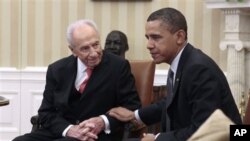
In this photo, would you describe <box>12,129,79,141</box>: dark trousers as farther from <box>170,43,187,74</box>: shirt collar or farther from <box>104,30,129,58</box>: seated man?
<box>104,30,129,58</box>: seated man

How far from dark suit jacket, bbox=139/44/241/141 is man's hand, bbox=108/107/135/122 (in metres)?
0.53

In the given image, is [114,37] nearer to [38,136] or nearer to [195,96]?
[38,136]

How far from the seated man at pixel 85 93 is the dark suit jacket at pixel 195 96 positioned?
0.77m

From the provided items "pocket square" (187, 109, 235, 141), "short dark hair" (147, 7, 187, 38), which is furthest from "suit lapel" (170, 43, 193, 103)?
"pocket square" (187, 109, 235, 141)

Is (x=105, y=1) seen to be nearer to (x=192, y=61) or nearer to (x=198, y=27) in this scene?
(x=198, y=27)

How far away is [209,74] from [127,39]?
10.8 feet

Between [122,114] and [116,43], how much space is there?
2.22 m

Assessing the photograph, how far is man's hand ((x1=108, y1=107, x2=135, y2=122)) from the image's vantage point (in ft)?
9.71

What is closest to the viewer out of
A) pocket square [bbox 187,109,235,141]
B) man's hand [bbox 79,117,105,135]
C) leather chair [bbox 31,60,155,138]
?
pocket square [bbox 187,109,235,141]

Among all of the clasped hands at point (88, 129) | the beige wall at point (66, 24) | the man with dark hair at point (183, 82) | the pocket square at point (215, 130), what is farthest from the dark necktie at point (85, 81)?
the beige wall at point (66, 24)

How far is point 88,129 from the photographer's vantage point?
3.05m

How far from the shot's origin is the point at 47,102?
131 inches

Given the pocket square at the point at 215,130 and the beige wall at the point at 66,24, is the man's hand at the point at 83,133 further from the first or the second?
the beige wall at the point at 66,24

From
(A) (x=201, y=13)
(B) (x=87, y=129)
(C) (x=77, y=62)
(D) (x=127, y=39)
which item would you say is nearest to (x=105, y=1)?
(D) (x=127, y=39)
